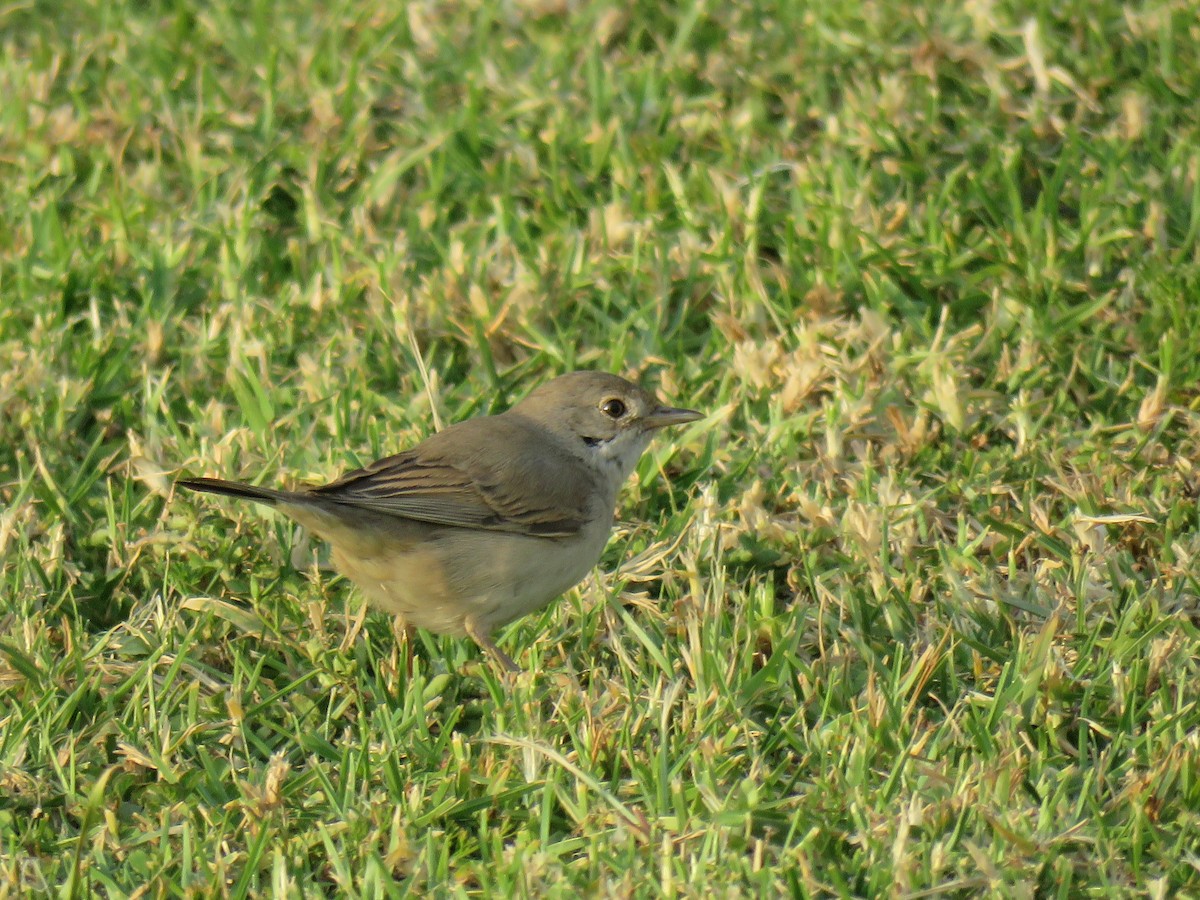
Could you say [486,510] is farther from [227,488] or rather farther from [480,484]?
[227,488]

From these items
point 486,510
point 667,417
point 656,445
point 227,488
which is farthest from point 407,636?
point 656,445

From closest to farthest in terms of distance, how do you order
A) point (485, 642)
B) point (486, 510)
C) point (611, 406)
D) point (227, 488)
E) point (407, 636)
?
point (227, 488), point (485, 642), point (407, 636), point (486, 510), point (611, 406)

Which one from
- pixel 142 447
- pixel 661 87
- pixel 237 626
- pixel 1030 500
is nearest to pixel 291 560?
pixel 237 626

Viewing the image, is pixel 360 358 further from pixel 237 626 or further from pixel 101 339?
pixel 237 626

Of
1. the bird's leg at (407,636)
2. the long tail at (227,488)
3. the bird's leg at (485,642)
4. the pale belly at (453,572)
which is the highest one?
the long tail at (227,488)

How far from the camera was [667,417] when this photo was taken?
5.74 meters

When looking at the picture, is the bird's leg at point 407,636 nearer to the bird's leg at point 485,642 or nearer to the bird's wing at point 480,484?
the bird's leg at point 485,642

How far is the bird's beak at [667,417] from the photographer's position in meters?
5.71

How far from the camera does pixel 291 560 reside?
565 centimetres

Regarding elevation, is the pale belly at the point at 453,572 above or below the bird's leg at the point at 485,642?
above

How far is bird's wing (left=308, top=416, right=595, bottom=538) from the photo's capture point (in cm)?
526

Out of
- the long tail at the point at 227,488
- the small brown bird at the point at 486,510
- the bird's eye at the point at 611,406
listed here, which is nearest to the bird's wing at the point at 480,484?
the small brown bird at the point at 486,510

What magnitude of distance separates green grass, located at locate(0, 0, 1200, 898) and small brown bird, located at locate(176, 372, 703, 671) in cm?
19

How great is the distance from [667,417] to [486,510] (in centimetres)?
72
